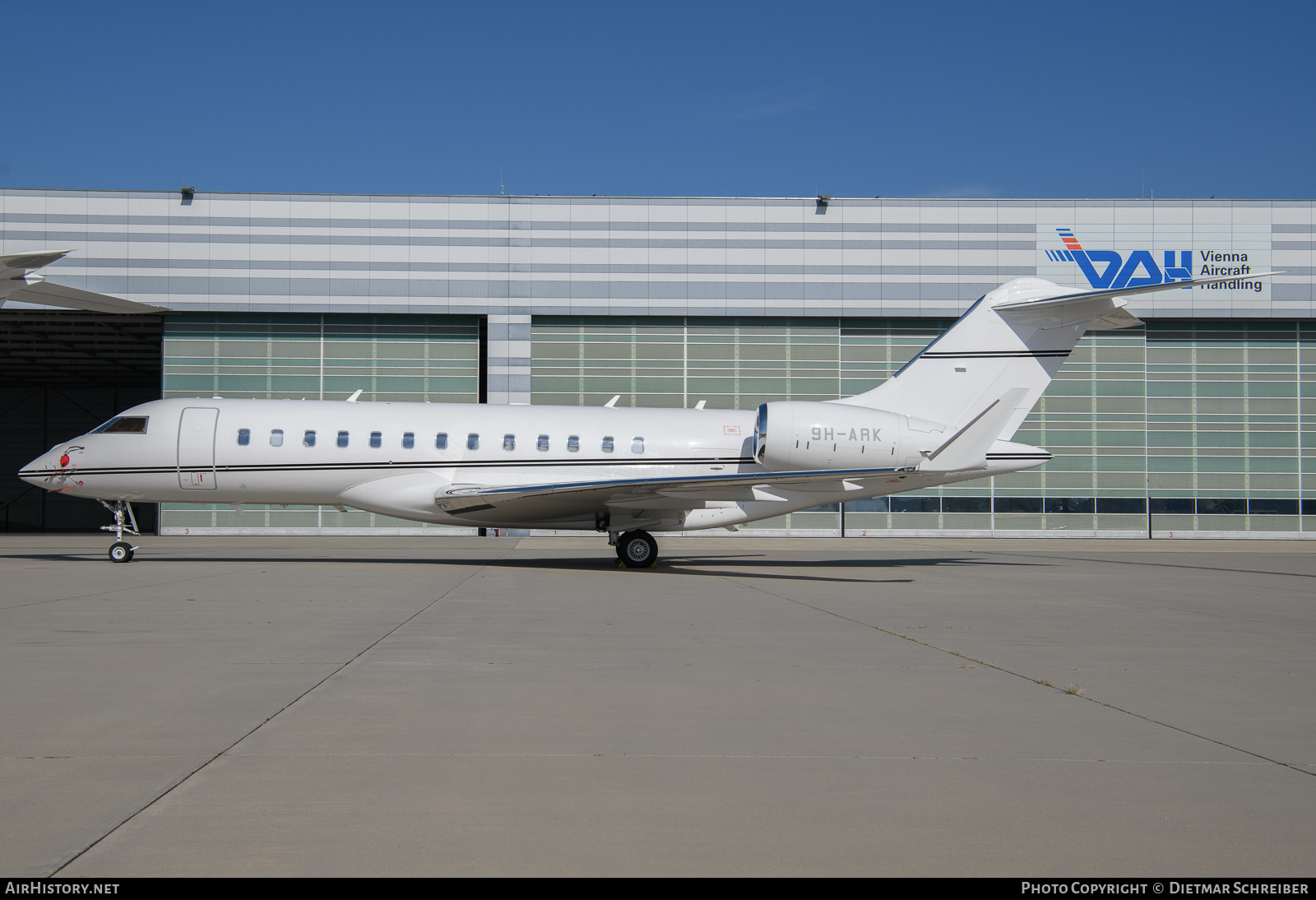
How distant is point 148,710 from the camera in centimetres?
530

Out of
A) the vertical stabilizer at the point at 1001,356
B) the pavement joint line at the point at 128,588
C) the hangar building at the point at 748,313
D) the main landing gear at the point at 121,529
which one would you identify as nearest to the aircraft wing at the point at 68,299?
A: the main landing gear at the point at 121,529

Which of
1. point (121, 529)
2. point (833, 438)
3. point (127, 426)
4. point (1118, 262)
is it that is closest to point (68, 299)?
point (127, 426)

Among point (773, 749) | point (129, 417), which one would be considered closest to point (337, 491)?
point (129, 417)

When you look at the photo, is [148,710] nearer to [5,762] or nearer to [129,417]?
[5,762]

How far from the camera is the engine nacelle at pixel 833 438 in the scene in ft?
56.6

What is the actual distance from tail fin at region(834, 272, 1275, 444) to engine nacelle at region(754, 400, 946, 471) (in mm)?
1019

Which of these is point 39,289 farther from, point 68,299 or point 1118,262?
point 1118,262

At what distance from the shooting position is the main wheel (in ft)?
57.0

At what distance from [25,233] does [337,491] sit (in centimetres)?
2022

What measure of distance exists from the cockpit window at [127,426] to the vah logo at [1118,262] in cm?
2756

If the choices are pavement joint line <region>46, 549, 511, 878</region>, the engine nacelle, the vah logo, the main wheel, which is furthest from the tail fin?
the vah logo

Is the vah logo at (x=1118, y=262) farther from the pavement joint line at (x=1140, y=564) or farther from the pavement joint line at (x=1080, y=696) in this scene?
the pavement joint line at (x=1080, y=696)

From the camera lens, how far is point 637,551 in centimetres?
1734

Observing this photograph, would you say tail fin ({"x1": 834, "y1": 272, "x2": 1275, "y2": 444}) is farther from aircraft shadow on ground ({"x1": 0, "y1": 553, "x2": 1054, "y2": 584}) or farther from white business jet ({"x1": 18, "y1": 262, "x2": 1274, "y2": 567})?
aircraft shadow on ground ({"x1": 0, "y1": 553, "x2": 1054, "y2": 584})
